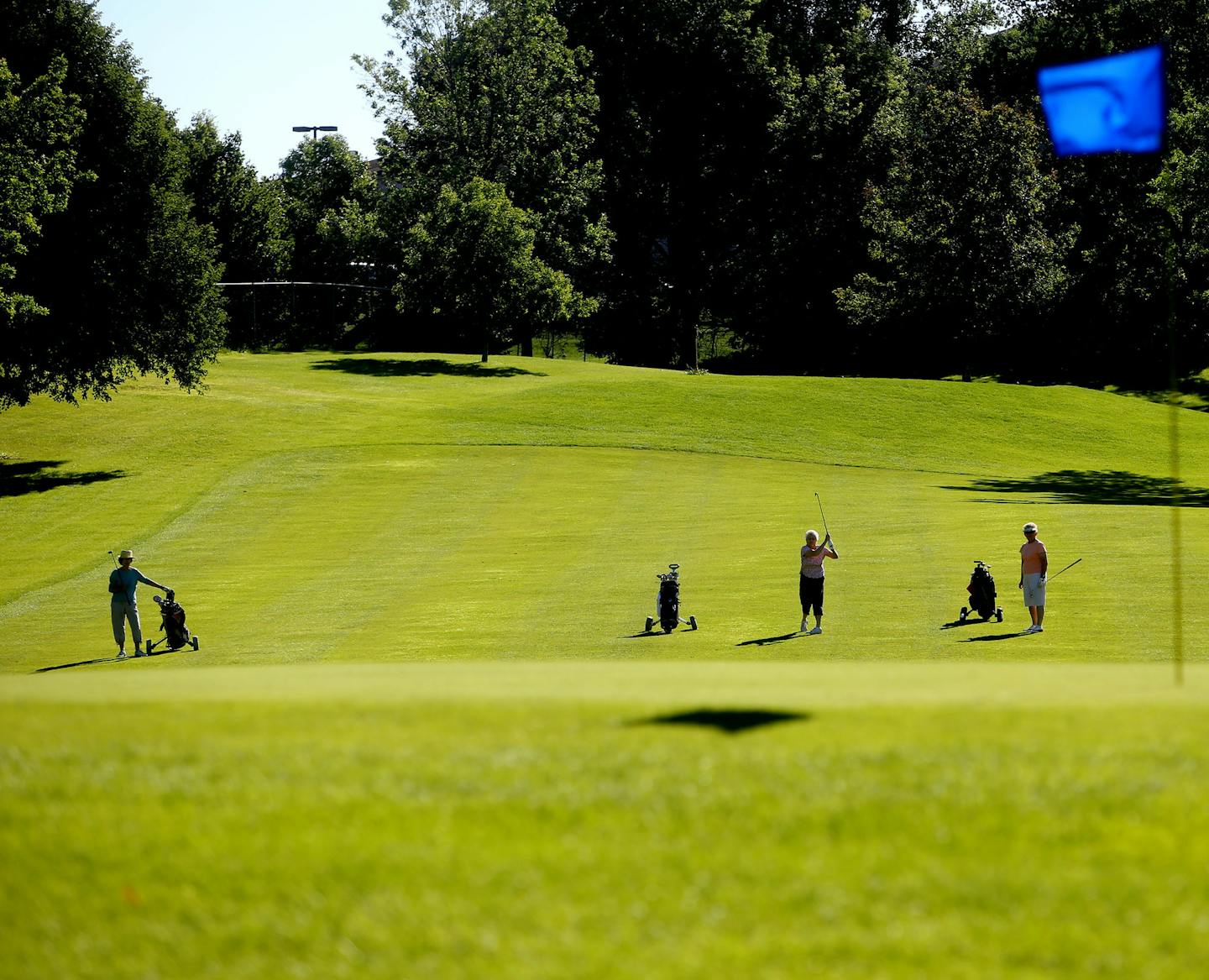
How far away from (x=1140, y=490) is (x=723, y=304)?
49844 mm

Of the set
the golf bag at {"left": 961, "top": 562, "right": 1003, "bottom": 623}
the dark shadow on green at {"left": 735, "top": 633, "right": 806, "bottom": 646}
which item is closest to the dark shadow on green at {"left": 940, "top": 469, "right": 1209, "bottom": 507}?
the golf bag at {"left": 961, "top": 562, "right": 1003, "bottom": 623}

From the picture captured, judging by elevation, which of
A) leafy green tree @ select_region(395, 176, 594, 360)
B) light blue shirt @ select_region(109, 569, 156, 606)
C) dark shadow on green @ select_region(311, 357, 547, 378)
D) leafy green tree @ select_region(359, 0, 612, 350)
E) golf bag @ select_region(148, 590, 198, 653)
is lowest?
golf bag @ select_region(148, 590, 198, 653)

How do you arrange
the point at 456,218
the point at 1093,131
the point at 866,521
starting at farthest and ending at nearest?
the point at 456,218 → the point at 866,521 → the point at 1093,131

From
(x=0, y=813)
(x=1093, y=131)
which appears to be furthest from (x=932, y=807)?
(x=1093, y=131)

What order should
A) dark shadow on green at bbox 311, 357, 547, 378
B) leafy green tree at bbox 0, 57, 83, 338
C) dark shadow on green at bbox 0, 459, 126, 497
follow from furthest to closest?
dark shadow on green at bbox 311, 357, 547, 378 → dark shadow on green at bbox 0, 459, 126, 497 → leafy green tree at bbox 0, 57, 83, 338

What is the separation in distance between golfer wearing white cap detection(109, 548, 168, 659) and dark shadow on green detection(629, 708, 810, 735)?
17803mm

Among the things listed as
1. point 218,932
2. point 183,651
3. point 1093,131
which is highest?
point 1093,131

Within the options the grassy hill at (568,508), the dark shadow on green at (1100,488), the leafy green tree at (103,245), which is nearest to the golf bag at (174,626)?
the grassy hill at (568,508)

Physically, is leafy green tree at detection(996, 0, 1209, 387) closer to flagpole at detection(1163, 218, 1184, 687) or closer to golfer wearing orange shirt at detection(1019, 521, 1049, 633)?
flagpole at detection(1163, 218, 1184, 687)

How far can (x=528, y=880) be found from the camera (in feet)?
25.6

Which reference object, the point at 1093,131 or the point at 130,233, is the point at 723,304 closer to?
the point at 130,233

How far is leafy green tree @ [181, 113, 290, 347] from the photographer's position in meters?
95.6

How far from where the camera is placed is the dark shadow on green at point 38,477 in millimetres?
47844

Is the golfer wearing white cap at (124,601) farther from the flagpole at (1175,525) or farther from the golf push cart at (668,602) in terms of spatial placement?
the flagpole at (1175,525)
